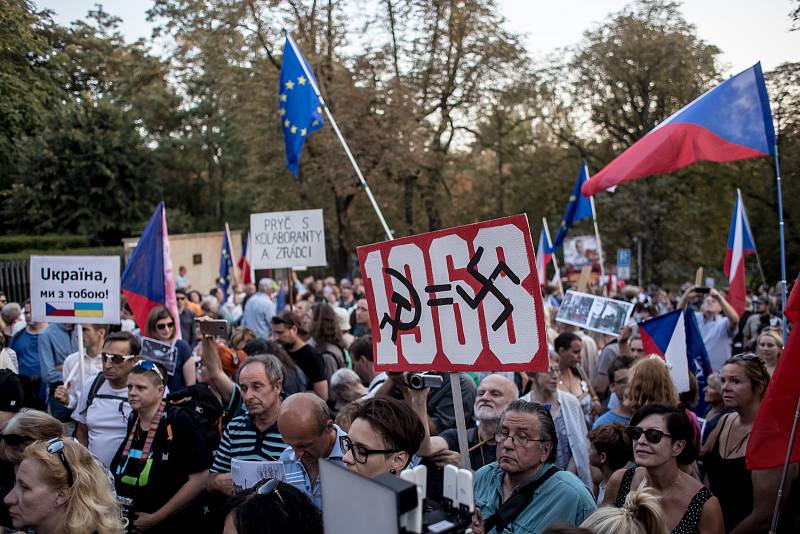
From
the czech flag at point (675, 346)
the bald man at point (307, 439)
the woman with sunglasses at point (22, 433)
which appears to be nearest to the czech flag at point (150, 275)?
the woman with sunglasses at point (22, 433)

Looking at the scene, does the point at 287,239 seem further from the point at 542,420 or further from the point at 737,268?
the point at 542,420

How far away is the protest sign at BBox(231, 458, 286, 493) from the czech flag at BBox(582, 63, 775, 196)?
4.50m

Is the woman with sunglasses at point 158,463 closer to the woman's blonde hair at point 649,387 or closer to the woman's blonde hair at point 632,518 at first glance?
the woman's blonde hair at point 632,518

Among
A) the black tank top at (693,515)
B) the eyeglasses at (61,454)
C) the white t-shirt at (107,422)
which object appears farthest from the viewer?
the white t-shirt at (107,422)

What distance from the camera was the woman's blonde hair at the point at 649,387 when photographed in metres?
4.89

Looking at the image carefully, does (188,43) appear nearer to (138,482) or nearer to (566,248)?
(566,248)

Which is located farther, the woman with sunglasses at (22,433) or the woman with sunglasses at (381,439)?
the woman with sunglasses at (22,433)

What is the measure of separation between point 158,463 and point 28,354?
5.12 m

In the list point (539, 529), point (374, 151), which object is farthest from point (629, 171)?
point (374, 151)

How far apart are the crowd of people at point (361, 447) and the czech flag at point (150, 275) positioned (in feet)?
3.68

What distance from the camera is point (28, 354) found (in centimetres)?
859

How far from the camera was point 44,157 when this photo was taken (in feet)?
92.5

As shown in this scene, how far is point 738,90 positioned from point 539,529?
486 centimetres

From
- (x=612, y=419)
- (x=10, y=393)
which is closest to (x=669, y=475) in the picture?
(x=612, y=419)
